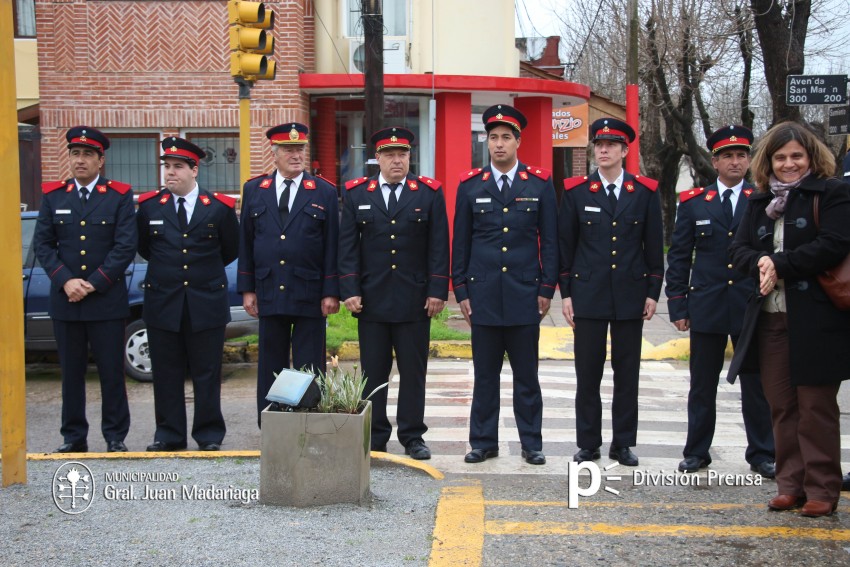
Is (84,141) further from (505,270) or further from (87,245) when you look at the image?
(505,270)

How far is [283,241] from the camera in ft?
23.6

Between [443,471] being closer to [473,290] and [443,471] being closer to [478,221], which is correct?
[473,290]

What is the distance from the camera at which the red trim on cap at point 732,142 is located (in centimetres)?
664

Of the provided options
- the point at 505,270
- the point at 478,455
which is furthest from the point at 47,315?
the point at 505,270

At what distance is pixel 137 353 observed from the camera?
1079 centimetres

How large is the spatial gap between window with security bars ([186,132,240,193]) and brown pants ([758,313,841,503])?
12220 mm

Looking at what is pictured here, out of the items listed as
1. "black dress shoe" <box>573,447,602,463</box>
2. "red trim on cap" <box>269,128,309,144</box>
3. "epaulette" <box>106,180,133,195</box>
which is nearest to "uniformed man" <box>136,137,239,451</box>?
"epaulette" <box>106,180,133,195</box>

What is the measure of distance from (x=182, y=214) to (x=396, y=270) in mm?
1592

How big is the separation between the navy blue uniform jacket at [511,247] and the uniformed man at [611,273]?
0.14m

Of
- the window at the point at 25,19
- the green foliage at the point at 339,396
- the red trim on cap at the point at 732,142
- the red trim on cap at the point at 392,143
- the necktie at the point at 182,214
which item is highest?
the window at the point at 25,19

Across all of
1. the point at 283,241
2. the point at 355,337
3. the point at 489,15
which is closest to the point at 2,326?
the point at 283,241

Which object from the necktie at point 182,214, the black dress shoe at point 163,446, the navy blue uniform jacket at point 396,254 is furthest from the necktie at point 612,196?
the black dress shoe at point 163,446

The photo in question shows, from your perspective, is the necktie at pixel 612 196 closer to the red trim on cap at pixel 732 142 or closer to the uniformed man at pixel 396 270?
the red trim on cap at pixel 732 142

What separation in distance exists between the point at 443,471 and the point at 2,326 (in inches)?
110
